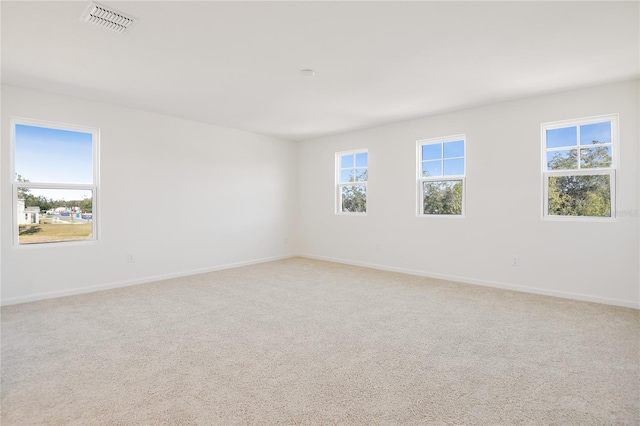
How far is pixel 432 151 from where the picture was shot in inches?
209

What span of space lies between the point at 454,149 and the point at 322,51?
9.67 feet

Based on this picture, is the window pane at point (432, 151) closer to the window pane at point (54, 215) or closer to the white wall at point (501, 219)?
the white wall at point (501, 219)

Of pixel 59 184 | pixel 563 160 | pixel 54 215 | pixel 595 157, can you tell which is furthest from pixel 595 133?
pixel 54 215

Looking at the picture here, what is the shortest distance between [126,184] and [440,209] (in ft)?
15.2

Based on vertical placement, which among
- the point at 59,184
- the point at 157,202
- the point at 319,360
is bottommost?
the point at 319,360

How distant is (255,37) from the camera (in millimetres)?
2715

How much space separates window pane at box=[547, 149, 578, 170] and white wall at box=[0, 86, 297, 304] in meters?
4.60

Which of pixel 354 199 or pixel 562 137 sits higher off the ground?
pixel 562 137

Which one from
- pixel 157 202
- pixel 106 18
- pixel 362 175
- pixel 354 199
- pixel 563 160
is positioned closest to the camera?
pixel 106 18

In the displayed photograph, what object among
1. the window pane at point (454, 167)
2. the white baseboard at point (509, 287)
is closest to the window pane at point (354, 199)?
the white baseboard at point (509, 287)

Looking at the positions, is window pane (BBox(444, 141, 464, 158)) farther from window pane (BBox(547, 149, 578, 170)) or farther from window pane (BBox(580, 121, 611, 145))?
window pane (BBox(580, 121, 611, 145))

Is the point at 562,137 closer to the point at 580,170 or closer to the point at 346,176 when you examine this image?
the point at 580,170

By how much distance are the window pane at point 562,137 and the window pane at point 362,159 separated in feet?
9.16

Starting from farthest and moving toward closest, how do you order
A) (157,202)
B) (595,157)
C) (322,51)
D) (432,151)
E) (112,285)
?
(432,151) < (157,202) < (112,285) < (595,157) < (322,51)
